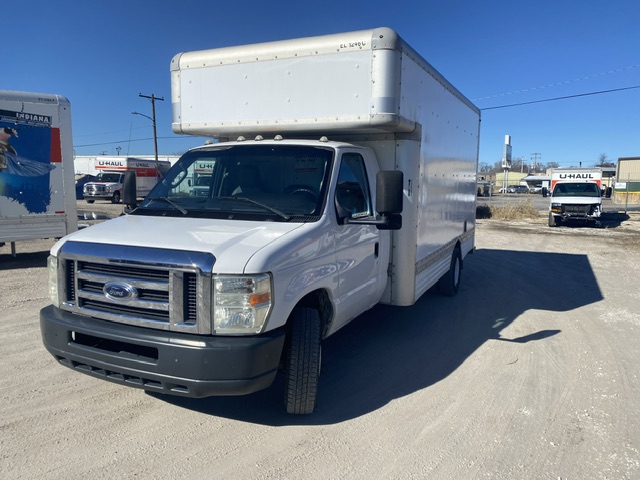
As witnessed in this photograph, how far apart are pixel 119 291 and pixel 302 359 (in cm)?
139

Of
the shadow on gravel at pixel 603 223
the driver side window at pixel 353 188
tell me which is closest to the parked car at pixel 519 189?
the shadow on gravel at pixel 603 223

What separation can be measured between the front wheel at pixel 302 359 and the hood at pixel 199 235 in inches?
26.5

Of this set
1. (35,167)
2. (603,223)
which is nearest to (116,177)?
(35,167)

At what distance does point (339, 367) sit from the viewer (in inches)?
196

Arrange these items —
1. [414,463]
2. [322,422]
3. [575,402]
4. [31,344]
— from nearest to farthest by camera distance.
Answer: [414,463]
[322,422]
[575,402]
[31,344]

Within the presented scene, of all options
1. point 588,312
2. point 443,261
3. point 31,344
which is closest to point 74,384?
point 31,344

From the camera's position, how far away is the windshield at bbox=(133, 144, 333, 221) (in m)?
4.14

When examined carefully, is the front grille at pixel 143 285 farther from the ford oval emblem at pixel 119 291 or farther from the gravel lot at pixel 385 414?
the gravel lot at pixel 385 414

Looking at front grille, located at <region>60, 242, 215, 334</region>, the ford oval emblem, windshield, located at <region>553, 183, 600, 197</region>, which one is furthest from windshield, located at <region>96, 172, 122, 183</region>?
the ford oval emblem

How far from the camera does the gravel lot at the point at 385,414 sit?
3275 millimetres

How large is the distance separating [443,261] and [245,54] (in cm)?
398

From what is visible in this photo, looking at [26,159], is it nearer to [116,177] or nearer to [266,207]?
[266,207]

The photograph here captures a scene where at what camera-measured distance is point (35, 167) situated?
9.74m

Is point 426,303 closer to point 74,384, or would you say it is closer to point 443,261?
point 443,261
